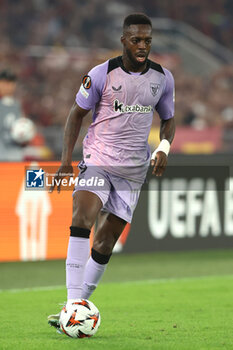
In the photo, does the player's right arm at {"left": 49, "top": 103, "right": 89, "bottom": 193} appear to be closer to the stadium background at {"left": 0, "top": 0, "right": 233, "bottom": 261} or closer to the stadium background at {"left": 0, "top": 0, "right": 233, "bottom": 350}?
the stadium background at {"left": 0, "top": 0, "right": 233, "bottom": 350}

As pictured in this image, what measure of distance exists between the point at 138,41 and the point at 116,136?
0.61 metres

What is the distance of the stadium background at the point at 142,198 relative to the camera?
567 cm

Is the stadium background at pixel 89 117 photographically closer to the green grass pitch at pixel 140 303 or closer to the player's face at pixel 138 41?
the green grass pitch at pixel 140 303

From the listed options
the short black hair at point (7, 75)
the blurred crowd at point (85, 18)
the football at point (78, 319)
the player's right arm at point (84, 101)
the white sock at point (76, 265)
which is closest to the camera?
the football at point (78, 319)

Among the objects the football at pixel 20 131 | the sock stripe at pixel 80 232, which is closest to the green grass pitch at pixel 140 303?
the sock stripe at pixel 80 232

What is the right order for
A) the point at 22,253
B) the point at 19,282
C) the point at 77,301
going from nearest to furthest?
the point at 77,301 < the point at 19,282 < the point at 22,253

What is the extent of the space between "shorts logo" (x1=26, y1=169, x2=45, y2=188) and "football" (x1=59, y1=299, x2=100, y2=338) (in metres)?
0.90

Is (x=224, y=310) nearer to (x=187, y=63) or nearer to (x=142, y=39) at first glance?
(x=142, y=39)

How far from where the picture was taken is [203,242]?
10492 millimetres

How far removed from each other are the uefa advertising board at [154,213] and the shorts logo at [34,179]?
3.95m

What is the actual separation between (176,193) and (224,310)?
4355 millimetres

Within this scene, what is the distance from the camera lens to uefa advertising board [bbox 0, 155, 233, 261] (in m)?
9.25

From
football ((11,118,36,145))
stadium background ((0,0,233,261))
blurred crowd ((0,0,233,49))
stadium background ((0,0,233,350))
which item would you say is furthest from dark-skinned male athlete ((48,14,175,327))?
blurred crowd ((0,0,233,49))

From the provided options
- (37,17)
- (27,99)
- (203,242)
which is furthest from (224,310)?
(37,17)
